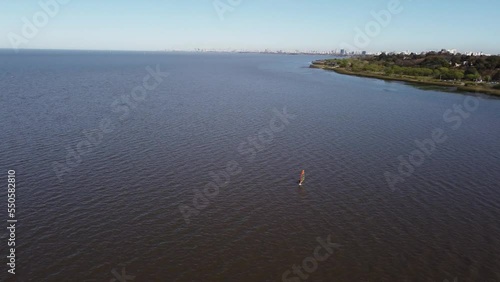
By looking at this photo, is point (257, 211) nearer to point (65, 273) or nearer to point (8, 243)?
point (65, 273)

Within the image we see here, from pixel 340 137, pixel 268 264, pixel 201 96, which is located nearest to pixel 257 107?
pixel 201 96

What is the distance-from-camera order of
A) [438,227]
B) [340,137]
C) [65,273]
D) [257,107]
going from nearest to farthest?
[65,273]
[438,227]
[340,137]
[257,107]

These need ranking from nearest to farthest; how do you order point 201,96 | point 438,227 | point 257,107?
point 438,227, point 257,107, point 201,96

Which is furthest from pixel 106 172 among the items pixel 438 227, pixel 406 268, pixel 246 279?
pixel 438 227

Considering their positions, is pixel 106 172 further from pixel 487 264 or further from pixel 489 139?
pixel 489 139

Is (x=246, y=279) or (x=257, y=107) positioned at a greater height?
(x=257, y=107)

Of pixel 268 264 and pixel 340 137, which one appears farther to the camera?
pixel 340 137

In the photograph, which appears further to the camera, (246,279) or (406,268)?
(406,268)

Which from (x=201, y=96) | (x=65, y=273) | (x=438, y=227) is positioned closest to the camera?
(x=65, y=273)

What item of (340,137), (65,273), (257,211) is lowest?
(65,273)
